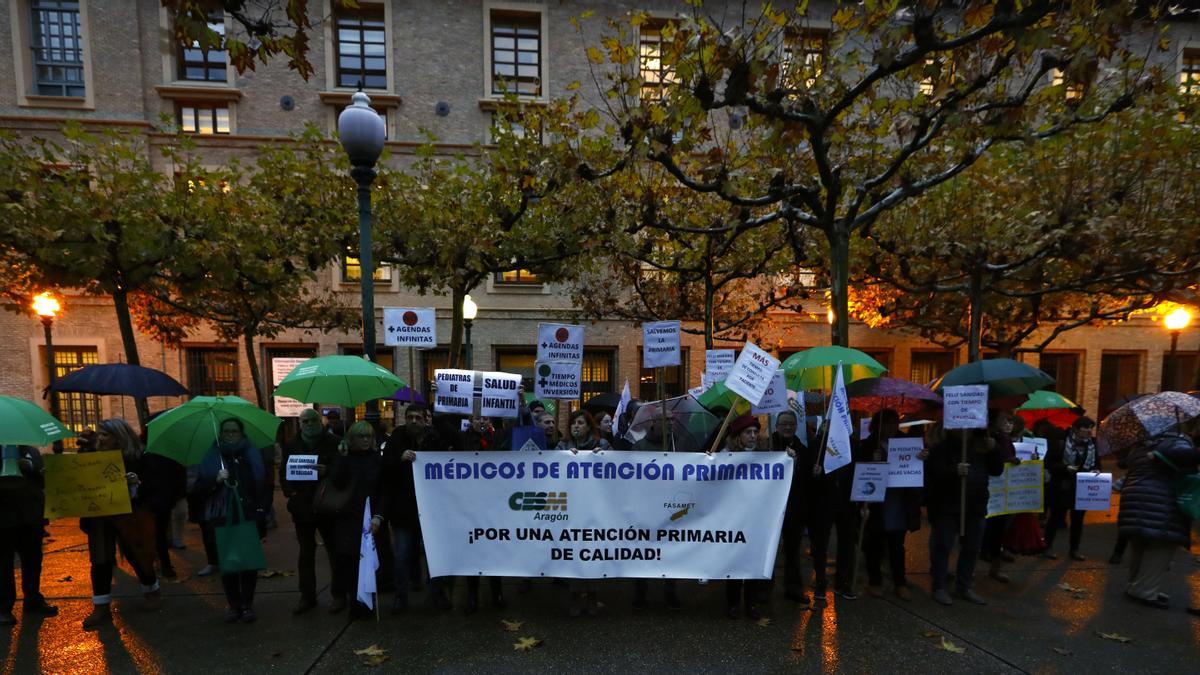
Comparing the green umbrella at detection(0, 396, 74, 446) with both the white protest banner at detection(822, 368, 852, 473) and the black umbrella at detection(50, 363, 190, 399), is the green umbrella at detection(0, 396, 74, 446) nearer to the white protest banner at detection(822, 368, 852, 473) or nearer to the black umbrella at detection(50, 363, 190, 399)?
the black umbrella at detection(50, 363, 190, 399)

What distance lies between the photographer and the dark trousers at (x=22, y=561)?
475 cm

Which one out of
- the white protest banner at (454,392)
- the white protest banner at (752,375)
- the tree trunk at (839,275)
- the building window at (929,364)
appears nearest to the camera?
the white protest banner at (752,375)

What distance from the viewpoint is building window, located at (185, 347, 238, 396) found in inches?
642

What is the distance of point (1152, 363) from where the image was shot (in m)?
18.0

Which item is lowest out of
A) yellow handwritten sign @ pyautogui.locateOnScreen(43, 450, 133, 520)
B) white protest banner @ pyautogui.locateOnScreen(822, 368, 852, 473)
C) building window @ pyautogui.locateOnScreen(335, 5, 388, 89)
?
yellow handwritten sign @ pyautogui.locateOnScreen(43, 450, 133, 520)

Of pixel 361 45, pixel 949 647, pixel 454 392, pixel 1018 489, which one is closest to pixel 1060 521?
pixel 1018 489

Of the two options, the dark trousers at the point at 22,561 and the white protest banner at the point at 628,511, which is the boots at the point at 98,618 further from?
the white protest banner at the point at 628,511

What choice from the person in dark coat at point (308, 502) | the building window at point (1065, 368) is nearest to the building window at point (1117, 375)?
the building window at point (1065, 368)

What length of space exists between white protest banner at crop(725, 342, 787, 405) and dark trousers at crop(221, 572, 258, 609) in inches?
184

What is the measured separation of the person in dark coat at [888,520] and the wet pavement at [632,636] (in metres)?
0.22

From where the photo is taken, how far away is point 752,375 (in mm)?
4715

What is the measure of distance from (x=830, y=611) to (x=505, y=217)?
7566 millimetres

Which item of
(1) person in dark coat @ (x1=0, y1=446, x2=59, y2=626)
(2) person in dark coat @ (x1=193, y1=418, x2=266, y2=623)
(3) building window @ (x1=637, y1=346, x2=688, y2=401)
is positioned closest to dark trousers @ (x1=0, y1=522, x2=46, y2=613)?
(1) person in dark coat @ (x1=0, y1=446, x2=59, y2=626)

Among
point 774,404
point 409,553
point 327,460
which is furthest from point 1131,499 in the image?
point 327,460
